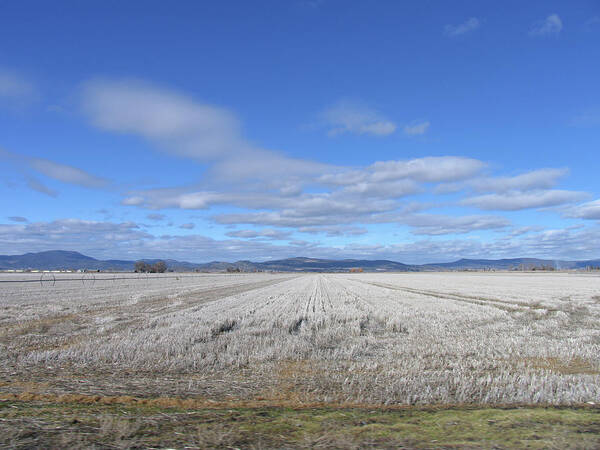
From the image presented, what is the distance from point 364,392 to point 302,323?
1179cm

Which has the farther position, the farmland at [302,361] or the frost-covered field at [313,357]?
the frost-covered field at [313,357]

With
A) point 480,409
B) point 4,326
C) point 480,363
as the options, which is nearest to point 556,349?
point 480,363

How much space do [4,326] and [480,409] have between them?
20.3m

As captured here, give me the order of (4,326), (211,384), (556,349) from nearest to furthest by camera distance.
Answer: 1. (211,384)
2. (556,349)
3. (4,326)

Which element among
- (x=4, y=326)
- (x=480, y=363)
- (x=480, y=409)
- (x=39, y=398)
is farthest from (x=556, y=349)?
(x=4, y=326)

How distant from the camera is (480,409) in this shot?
811 centimetres

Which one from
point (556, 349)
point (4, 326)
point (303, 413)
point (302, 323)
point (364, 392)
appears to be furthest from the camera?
point (302, 323)

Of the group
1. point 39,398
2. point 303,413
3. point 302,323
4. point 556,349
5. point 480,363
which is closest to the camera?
point 303,413

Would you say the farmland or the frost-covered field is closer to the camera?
the farmland

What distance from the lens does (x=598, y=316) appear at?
24203 millimetres

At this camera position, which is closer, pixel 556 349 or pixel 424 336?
pixel 556 349

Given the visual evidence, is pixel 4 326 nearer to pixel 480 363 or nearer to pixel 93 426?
pixel 93 426

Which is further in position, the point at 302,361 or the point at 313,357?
the point at 313,357

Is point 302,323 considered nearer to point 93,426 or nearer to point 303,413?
point 303,413
